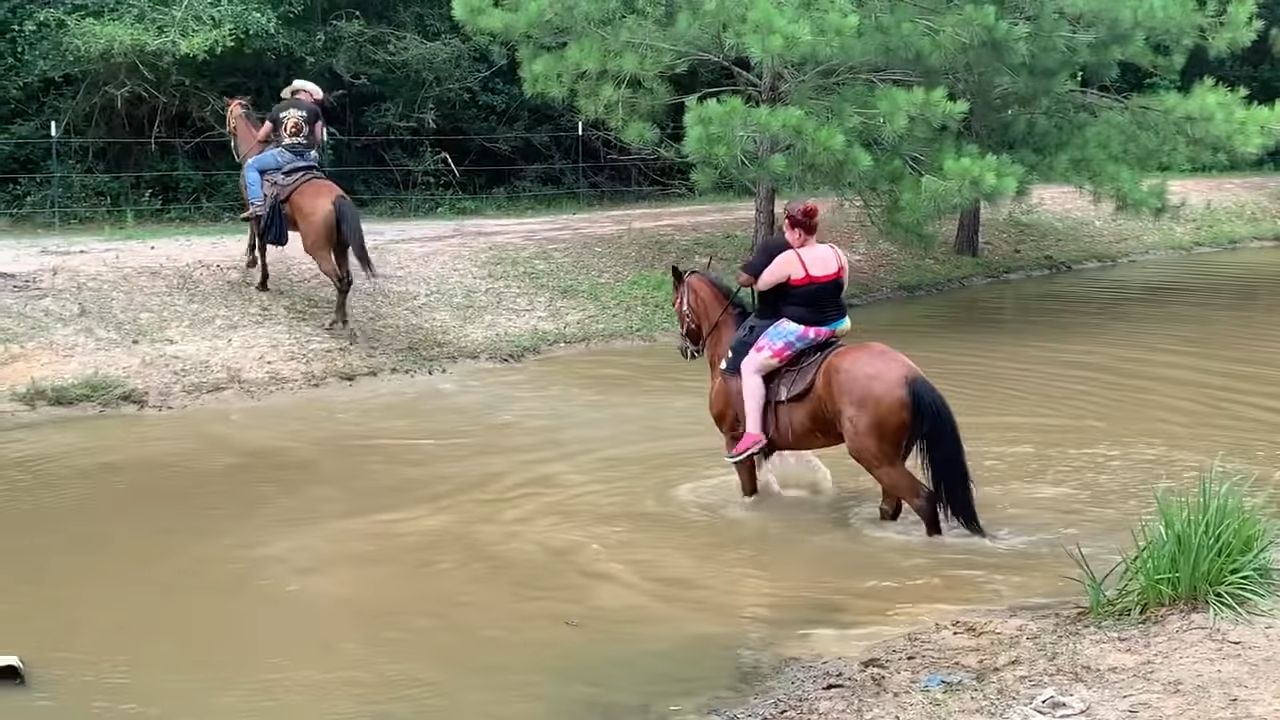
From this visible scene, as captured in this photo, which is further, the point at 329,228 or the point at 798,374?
the point at 329,228

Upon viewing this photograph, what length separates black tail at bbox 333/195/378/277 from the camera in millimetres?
12391

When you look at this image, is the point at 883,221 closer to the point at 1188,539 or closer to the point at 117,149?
Result: the point at 1188,539

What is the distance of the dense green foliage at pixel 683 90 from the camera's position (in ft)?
43.7

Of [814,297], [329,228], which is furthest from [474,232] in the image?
[814,297]

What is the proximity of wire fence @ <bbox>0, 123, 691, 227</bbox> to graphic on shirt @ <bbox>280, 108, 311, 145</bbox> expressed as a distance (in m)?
4.02

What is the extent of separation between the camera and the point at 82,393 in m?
11.1

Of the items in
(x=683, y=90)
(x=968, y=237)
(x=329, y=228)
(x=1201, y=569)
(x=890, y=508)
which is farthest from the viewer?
(x=968, y=237)

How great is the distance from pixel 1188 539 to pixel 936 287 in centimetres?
1296

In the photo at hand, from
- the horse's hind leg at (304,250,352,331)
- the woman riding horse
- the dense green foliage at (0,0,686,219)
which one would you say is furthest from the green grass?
the dense green foliage at (0,0,686,219)

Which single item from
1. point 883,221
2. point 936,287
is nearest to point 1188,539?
point 883,221

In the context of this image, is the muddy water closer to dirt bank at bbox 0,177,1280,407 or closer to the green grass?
the green grass

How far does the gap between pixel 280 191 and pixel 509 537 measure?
6572 mm

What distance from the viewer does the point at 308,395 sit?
1163cm

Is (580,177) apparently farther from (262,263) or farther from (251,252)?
(262,263)
